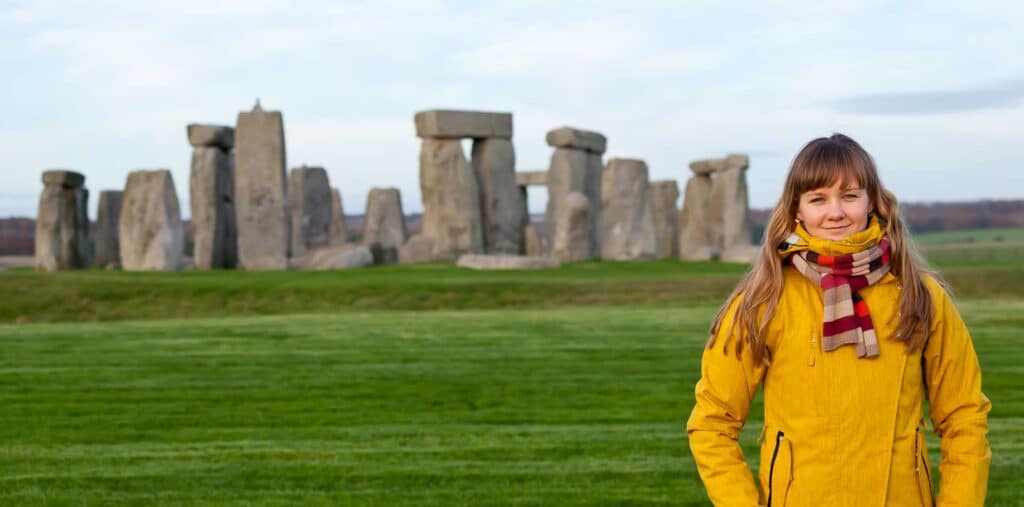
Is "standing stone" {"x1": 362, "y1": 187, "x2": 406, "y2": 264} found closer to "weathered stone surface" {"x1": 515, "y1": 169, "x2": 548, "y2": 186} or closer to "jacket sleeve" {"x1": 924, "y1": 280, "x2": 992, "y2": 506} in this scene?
"weathered stone surface" {"x1": 515, "y1": 169, "x2": 548, "y2": 186}

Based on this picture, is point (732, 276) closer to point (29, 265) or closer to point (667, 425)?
point (667, 425)

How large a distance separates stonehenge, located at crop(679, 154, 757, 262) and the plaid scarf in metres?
30.0

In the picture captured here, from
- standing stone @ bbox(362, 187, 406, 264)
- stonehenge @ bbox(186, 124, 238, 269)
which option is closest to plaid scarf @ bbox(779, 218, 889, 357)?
stonehenge @ bbox(186, 124, 238, 269)

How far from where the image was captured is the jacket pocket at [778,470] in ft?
10.8

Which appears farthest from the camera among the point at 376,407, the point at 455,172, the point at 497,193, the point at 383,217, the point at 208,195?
the point at 383,217

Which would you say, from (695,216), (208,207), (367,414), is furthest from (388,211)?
(367,414)

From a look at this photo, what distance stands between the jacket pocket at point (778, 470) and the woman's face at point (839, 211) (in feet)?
1.63

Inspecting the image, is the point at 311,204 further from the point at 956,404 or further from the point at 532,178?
the point at 956,404

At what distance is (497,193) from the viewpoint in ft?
99.5

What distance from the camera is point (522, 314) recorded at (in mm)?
16250

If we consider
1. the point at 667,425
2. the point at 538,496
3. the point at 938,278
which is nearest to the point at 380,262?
the point at 667,425

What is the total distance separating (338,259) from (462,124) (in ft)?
15.9

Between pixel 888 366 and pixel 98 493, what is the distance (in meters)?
4.48

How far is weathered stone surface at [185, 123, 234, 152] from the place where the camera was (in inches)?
1065
